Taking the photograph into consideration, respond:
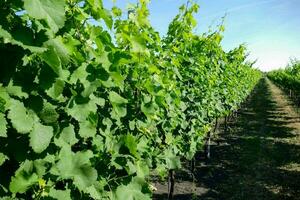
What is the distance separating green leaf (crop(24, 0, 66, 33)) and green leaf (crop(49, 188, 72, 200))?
3.79 ft

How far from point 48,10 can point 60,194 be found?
129 cm

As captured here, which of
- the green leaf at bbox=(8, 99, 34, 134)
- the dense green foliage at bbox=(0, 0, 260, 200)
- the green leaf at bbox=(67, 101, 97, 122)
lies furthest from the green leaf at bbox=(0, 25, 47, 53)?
the green leaf at bbox=(67, 101, 97, 122)

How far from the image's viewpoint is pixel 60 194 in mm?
2275

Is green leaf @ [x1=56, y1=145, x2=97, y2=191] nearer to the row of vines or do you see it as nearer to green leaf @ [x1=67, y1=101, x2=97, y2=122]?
green leaf @ [x1=67, y1=101, x2=97, y2=122]

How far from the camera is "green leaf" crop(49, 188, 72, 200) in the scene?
221cm

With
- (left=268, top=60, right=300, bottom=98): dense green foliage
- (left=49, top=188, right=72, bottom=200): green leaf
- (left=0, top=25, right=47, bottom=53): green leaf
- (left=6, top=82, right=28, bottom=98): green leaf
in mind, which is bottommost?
(left=49, top=188, right=72, bottom=200): green leaf

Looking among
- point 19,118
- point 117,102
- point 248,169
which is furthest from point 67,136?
point 248,169

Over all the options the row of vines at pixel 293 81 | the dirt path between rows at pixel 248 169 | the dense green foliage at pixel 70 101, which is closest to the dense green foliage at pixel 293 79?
the row of vines at pixel 293 81

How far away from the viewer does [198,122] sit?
798cm

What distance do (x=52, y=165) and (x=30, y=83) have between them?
580mm

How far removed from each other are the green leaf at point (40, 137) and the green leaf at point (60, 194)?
0.44 metres

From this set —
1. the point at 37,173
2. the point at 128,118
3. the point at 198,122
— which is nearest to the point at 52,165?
the point at 37,173

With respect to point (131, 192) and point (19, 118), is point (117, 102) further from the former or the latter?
point (19, 118)

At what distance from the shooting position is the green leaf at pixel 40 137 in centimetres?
187
